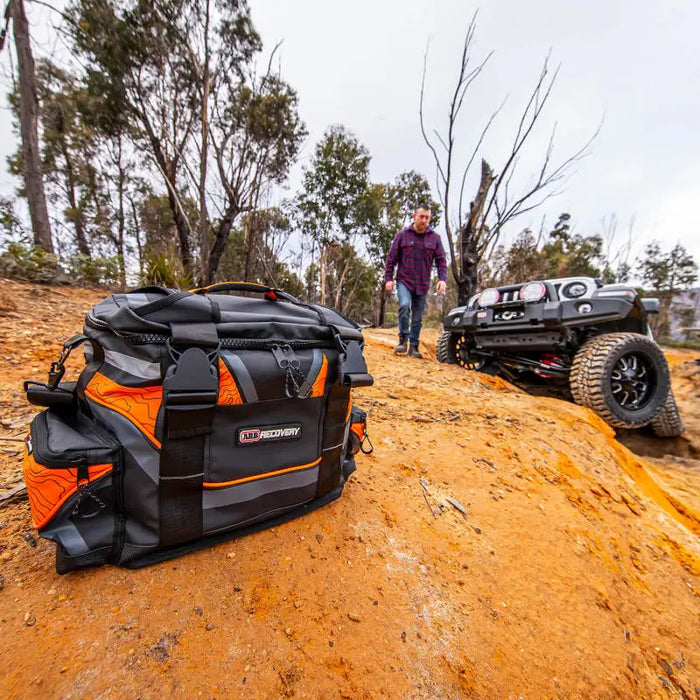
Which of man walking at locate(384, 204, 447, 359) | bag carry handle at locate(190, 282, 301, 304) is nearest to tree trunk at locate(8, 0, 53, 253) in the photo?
man walking at locate(384, 204, 447, 359)

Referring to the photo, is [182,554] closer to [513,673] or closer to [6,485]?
[6,485]

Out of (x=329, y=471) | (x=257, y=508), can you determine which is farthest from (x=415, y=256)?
(x=257, y=508)

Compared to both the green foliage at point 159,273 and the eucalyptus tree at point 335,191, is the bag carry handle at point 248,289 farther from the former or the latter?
the eucalyptus tree at point 335,191

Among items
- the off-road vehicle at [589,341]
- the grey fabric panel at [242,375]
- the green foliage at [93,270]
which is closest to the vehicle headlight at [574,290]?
the off-road vehicle at [589,341]

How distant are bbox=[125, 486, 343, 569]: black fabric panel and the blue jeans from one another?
3078mm

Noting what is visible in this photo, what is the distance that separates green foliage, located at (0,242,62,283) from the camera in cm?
396

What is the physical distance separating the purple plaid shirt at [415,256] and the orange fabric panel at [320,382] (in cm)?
305

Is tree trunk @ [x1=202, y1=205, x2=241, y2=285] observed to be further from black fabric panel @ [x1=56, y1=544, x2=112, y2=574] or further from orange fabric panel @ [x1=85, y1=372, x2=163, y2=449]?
black fabric panel @ [x1=56, y1=544, x2=112, y2=574]

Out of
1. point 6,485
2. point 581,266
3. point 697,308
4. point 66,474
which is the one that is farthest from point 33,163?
point 697,308

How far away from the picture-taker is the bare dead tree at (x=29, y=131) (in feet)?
16.5

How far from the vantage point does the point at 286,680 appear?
2.18 feet

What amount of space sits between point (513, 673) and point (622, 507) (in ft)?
4.21

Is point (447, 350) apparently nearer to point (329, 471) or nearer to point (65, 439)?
point (329, 471)

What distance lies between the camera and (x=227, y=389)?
0.85 meters
